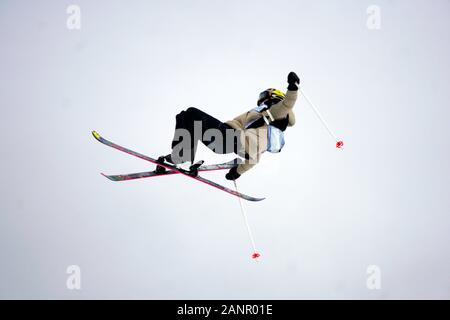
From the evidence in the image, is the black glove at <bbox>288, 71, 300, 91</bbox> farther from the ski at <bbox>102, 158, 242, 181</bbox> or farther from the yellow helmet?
the ski at <bbox>102, 158, 242, 181</bbox>

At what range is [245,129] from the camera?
6.52 m

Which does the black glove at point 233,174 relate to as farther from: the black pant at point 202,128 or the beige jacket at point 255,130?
the black pant at point 202,128

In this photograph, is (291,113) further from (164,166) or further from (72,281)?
(72,281)

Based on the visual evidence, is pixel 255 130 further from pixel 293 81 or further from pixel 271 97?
pixel 293 81

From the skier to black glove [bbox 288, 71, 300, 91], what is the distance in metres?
0.01

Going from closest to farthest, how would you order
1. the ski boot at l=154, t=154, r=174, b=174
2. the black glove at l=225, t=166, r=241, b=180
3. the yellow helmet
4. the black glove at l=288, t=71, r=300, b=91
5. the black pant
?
1. the black glove at l=288, t=71, r=300, b=91
2. the black pant
3. the yellow helmet
4. the ski boot at l=154, t=154, r=174, b=174
5. the black glove at l=225, t=166, r=241, b=180

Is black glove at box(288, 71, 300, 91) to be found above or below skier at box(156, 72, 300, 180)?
above

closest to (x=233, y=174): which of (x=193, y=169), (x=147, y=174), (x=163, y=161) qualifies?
(x=193, y=169)

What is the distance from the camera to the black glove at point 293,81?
5891 mm

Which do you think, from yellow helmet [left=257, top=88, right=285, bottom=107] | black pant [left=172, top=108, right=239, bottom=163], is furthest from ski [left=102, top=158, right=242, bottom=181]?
yellow helmet [left=257, top=88, right=285, bottom=107]

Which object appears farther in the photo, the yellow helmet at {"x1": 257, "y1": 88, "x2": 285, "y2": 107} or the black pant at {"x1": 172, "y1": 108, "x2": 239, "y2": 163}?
the yellow helmet at {"x1": 257, "y1": 88, "x2": 285, "y2": 107}

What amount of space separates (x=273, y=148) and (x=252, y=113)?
0.67m

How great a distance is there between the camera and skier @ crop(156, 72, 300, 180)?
20.4ft
